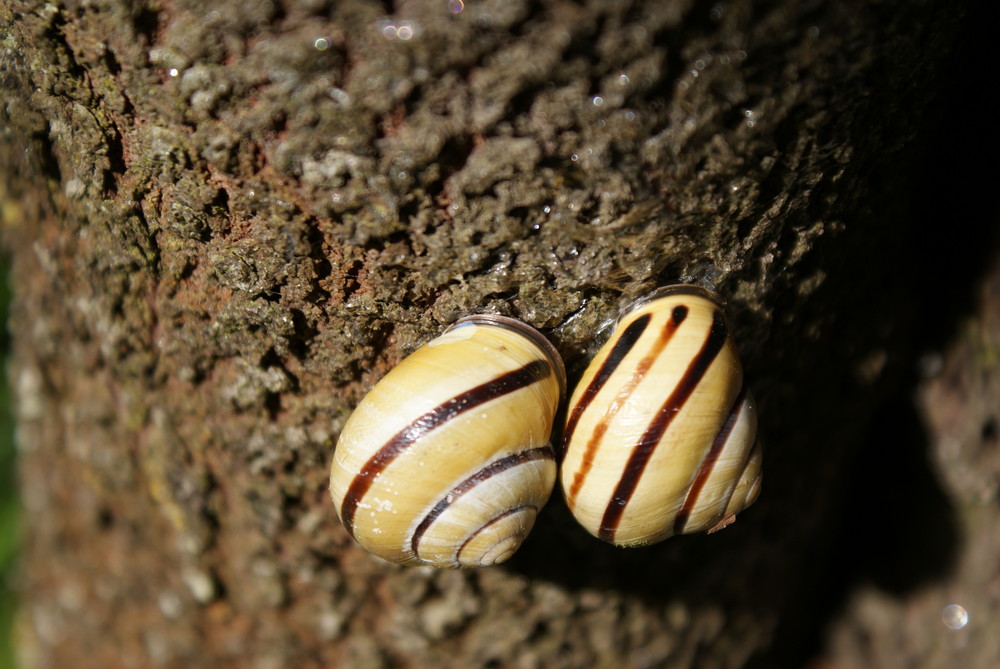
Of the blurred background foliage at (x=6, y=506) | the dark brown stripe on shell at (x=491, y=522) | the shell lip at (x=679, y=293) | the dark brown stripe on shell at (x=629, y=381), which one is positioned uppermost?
the shell lip at (x=679, y=293)

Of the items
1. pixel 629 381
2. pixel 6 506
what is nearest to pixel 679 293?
pixel 629 381

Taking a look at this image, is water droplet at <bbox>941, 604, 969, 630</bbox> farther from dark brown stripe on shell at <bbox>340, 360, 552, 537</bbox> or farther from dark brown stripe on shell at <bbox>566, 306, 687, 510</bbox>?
dark brown stripe on shell at <bbox>340, 360, 552, 537</bbox>

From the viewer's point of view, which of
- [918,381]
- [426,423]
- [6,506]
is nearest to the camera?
[426,423]

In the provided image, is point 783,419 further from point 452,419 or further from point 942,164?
point 452,419

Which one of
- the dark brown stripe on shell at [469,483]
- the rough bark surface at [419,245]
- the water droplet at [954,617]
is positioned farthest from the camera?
the water droplet at [954,617]

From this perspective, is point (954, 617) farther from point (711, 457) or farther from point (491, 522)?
point (491, 522)

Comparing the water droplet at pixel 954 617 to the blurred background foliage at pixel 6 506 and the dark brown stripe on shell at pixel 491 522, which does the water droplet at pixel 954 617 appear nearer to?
the dark brown stripe on shell at pixel 491 522

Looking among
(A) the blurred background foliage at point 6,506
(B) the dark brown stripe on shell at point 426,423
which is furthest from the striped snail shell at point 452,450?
(A) the blurred background foliage at point 6,506
